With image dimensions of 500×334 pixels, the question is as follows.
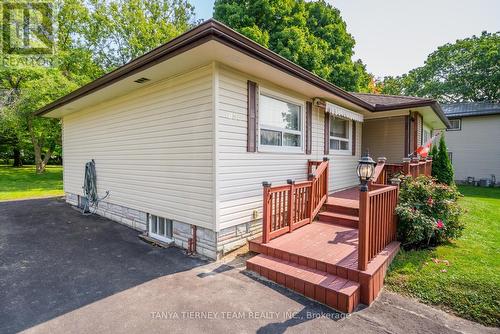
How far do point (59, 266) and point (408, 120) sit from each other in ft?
30.7

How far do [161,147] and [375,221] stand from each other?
13.1 ft

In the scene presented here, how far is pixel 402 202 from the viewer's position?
4.67 m

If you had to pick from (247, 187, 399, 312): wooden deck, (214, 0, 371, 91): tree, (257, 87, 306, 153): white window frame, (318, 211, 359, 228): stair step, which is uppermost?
(214, 0, 371, 91): tree

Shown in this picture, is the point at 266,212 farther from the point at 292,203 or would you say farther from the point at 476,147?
the point at 476,147

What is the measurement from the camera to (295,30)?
13.9m

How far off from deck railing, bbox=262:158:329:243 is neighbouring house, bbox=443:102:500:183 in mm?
15380

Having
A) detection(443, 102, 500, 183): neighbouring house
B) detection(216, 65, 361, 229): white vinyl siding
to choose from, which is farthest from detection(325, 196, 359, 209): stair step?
detection(443, 102, 500, 183): neighbouring house

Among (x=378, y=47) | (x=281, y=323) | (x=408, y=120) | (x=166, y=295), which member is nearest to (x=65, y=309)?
(x=166, y=295)

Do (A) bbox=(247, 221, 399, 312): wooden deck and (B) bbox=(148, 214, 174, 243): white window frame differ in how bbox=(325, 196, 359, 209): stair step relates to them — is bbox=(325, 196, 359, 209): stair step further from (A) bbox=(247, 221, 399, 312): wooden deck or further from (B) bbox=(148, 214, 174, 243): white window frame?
(B) bbox=(148, 214, 174, 243): white window frame

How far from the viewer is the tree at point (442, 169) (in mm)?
9341

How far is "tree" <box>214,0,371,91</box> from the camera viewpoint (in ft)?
45.4

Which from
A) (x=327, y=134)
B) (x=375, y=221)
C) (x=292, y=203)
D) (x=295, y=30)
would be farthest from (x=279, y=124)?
(x=295, y=30)

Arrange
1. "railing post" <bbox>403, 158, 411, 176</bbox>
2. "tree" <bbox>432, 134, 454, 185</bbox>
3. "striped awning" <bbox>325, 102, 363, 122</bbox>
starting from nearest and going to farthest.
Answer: "railing post" <bbox>403, 158, 411, 176</bbox> < "striped awning" <bbox>325, 102, 363, 122</bbox> < "tree" <bbox>432, 134, 454, 185</bbox>

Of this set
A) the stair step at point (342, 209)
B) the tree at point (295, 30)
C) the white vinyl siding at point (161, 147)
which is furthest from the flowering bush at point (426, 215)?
the tree at point (295, 30)
